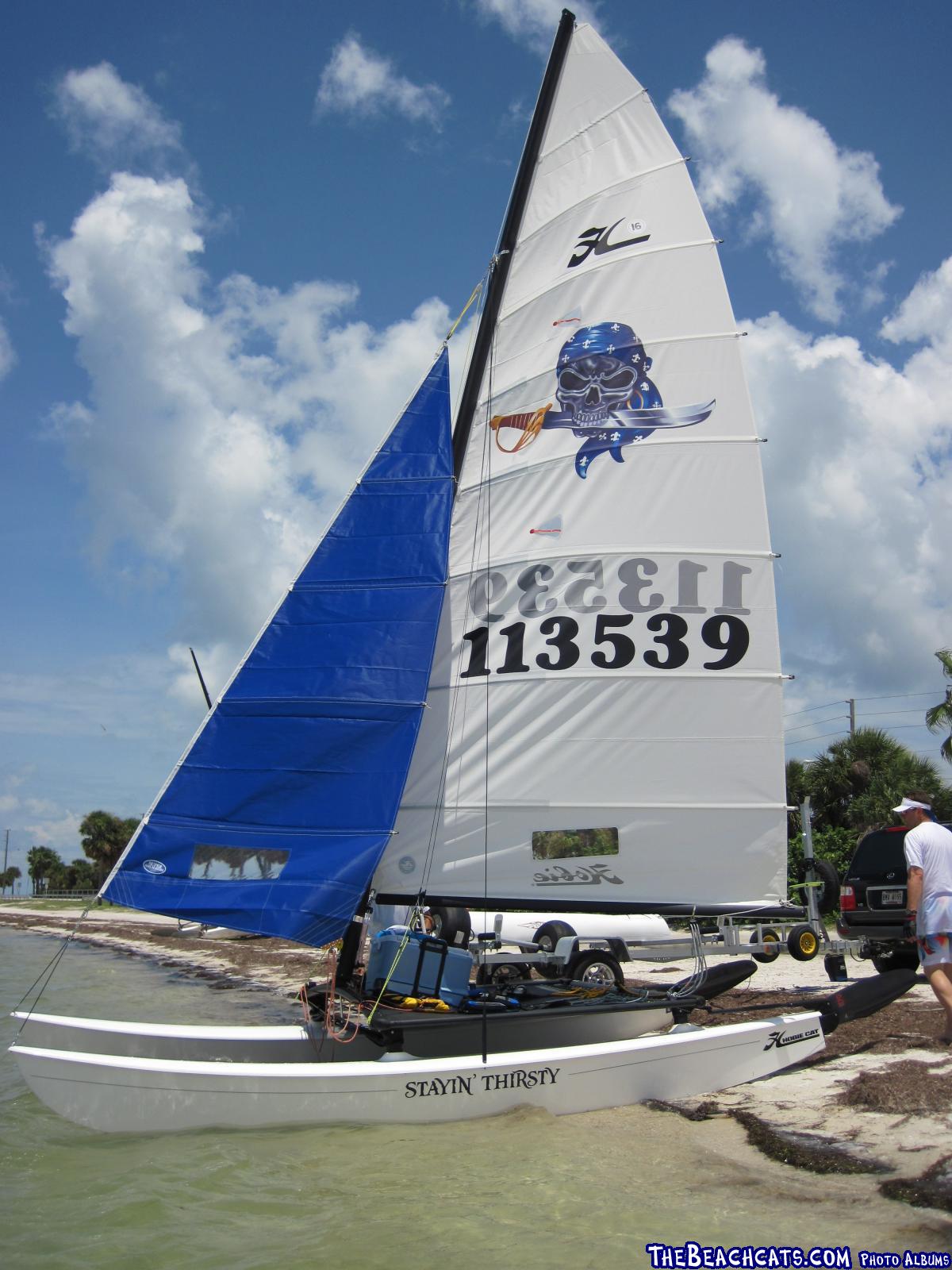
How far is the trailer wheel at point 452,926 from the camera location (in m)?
10.5

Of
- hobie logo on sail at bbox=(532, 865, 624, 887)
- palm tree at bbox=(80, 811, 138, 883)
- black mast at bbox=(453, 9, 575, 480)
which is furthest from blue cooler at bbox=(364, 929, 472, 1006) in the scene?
palm tree at bbox=(80, 811, 138, 883)

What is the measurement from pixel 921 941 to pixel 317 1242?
3869mm

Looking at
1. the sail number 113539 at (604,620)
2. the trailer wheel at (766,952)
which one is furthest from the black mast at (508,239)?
the trailer wheel at (766,952)

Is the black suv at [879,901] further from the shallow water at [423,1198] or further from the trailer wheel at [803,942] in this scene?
the shallow water at [423,1198]

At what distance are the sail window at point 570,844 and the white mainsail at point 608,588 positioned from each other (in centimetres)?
2

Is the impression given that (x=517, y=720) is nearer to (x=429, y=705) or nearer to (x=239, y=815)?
(x=429, y=705)

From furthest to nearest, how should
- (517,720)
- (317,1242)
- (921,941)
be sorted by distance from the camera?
(517,720) → (921,941) → (317,1242)

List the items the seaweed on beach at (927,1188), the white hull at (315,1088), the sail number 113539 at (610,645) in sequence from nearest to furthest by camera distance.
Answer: the seaweed on beach at (927,1188), the white hull at (315,1088), the sail number 113539 at (610,645)

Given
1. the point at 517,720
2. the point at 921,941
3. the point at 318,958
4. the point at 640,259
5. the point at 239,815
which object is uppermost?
the point at 640,259

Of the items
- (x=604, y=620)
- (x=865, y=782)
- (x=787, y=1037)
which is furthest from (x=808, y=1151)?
(x=865, y=782)

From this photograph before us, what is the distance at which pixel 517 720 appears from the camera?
8977 mm

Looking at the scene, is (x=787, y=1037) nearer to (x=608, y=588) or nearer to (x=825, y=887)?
(x=825, y=887)

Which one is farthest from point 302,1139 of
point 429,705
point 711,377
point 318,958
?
point 318,958

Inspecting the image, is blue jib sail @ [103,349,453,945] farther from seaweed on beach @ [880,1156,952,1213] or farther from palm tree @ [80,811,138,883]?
palm tree @ [80,811,138,883]
